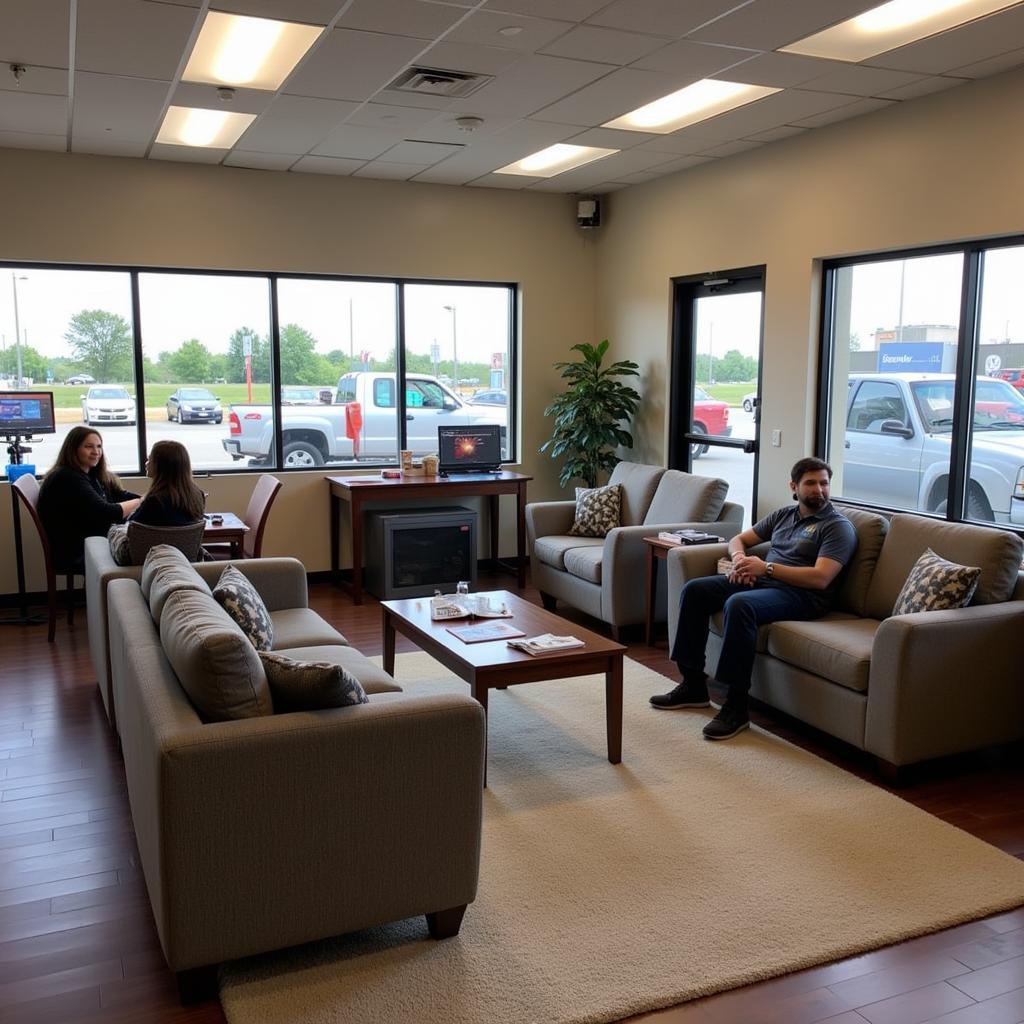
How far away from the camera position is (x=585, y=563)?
5.87m

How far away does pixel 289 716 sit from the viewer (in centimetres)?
249

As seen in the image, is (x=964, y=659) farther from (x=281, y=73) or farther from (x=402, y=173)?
(x=402, y=173)

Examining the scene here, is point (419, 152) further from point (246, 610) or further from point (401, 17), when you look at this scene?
point (246, 610)

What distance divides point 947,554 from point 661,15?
2439mm

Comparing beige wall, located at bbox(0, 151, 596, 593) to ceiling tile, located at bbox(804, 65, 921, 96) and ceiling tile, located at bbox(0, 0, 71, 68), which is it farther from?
ceiling tile, located at bbox(804, 65, 921, 96)

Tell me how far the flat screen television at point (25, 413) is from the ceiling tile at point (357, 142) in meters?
2.27

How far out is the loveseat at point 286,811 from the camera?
2344mm

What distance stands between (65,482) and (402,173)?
3.05m

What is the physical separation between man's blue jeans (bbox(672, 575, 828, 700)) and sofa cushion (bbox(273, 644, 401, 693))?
1.51 metres

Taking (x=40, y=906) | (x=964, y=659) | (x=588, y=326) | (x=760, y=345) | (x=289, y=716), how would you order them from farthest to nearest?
(x=588, y=326), (x=760, y=345), (x=964, y=659), (x=40, y=906), (x=289, y=716)

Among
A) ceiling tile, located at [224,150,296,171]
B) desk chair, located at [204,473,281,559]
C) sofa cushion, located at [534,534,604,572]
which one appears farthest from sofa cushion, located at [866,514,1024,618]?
ceiling tile, located at [224,150,296,171]

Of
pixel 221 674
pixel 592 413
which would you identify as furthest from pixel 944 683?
pixel 592 413

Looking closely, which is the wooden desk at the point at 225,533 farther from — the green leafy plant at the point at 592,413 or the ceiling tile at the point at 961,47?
the ceiling tile at the point at 961,47

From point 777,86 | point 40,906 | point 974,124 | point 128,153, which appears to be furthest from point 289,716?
point 128,153
